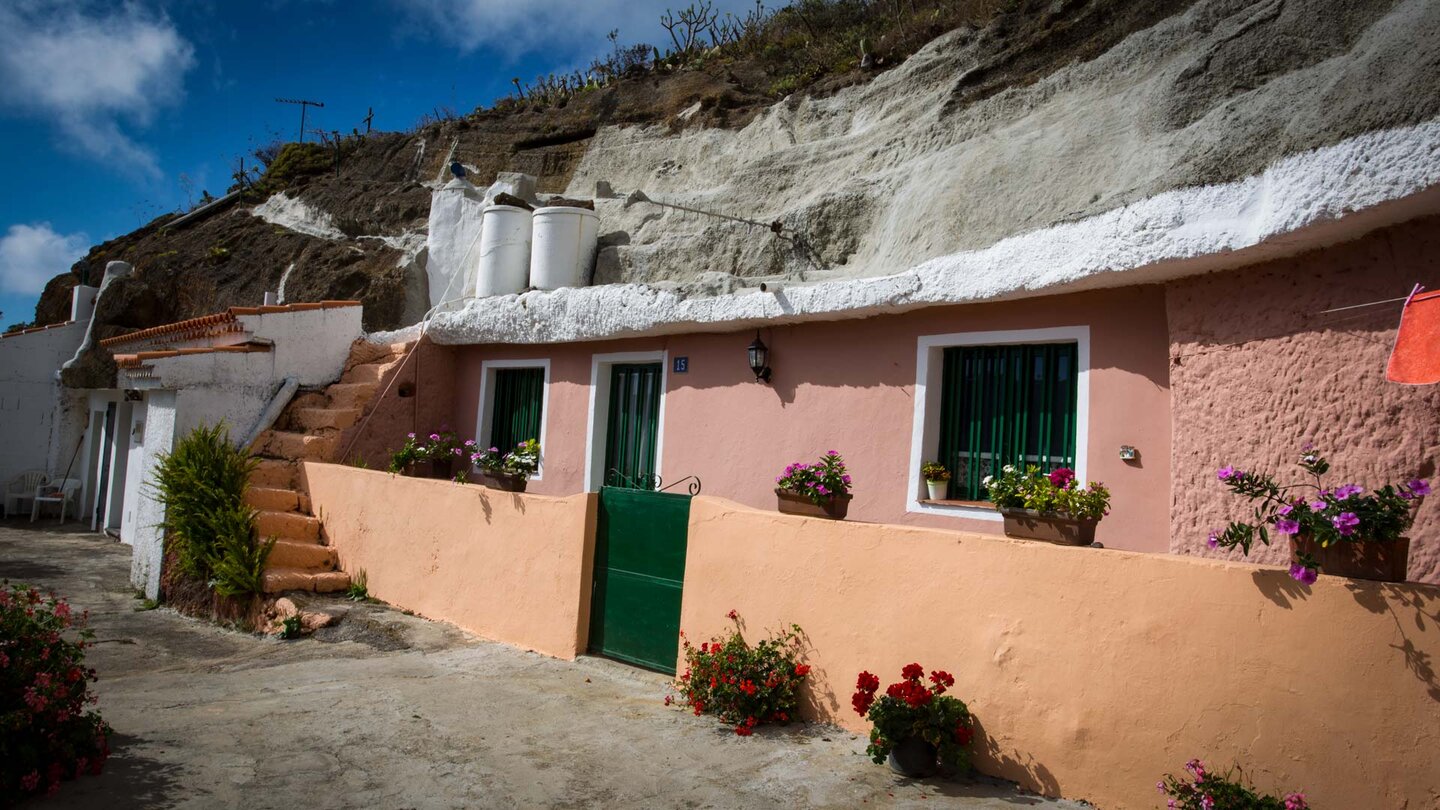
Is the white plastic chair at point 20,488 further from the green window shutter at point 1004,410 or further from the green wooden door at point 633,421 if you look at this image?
the green window shutter at point 1004,410

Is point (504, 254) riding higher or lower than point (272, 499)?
higher

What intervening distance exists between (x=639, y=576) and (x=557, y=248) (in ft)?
16.4

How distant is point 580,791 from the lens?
4566 millimetres

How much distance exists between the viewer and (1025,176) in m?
7.14

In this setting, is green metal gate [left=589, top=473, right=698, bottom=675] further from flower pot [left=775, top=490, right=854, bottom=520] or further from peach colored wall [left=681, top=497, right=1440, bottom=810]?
peach colored wall [left=681, top=497, right=1440, bottom=810]

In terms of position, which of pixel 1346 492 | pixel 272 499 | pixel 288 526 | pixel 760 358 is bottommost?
pixel 288 526

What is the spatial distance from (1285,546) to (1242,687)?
1.21 meters

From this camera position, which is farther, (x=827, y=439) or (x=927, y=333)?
(x=827, y=439)

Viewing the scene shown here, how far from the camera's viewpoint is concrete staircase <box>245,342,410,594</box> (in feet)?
30.2

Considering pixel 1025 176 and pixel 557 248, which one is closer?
pixel 1025 176

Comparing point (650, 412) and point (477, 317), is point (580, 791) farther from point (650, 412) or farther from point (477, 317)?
point (477, 317)

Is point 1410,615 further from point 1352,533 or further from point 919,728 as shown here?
point 919,728

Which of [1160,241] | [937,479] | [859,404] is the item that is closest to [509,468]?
[859,404]

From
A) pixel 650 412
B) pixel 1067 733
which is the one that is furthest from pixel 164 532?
pixel 1067 733
